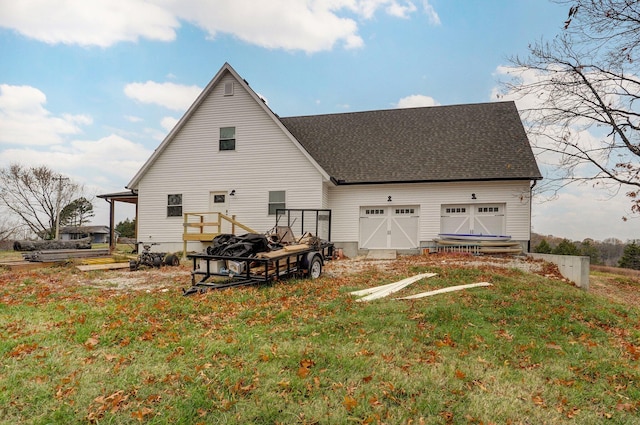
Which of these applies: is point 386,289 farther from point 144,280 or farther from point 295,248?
point 144,280

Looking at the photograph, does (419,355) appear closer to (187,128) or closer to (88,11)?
(88,11)

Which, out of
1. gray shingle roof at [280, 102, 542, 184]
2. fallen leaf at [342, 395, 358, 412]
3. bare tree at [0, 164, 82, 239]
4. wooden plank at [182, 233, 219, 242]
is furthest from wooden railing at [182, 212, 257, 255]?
bare tree at [0, 164, 82, 239]

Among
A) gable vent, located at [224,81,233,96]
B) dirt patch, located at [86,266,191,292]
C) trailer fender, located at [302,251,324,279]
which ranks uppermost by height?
gable vent, located at [224,81,233,96]

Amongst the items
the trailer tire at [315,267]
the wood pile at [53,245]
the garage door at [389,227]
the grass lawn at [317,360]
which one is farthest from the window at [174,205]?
the grass lawn at [317,360]

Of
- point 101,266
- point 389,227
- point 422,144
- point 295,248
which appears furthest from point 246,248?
point 422,144

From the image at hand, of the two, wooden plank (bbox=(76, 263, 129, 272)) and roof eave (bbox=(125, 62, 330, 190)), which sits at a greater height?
roof eave (bbox=(125, 62, 330, 190))

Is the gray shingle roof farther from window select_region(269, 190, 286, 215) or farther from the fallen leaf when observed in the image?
the fallen leaf

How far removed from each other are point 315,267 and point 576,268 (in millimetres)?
8123

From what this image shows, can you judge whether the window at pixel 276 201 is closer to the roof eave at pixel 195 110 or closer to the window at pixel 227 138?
the roof eave at pixel 195 110

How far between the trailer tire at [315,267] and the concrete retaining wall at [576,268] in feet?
25.9

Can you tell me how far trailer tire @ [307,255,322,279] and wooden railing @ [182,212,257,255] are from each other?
258 inches

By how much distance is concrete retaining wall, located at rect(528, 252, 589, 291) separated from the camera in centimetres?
1041

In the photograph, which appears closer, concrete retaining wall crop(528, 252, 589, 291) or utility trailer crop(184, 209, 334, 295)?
utility trailer crop(184, 209, 334, 295)

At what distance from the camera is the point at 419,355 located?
4199 mm
